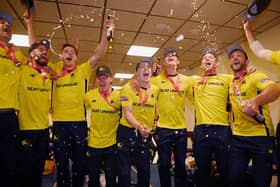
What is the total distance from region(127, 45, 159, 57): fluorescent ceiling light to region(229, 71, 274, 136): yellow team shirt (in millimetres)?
3756

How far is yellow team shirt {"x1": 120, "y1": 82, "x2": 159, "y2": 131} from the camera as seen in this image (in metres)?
2.69

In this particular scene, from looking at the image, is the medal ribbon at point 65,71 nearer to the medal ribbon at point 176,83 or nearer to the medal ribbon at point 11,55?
the medal ribbon at point 11,55

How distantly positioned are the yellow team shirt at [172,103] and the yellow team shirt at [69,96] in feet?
3.04

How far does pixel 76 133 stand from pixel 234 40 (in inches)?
178

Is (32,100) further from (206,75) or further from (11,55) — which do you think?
(206,75)

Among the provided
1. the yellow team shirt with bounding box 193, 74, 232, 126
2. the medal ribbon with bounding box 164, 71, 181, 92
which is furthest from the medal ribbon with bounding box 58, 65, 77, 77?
the yellow team shirt with bounding box 193, 74, 232, 126

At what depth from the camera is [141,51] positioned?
6.21 m

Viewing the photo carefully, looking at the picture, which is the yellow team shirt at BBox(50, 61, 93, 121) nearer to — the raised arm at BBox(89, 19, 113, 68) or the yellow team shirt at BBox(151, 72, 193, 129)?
the raised arm at BBox(89, 19, 113, 68)

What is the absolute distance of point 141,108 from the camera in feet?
8.89

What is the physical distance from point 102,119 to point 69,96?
0.48m

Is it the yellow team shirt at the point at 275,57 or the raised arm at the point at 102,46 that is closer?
the yellow team shirt at the point at 275,57

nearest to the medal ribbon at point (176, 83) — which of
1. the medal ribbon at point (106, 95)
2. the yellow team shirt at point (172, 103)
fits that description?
the yellow team shirt at point (172, 103)

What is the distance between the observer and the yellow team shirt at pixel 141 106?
2.69 m

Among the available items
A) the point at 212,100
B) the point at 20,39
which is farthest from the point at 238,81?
the point at 20,39
